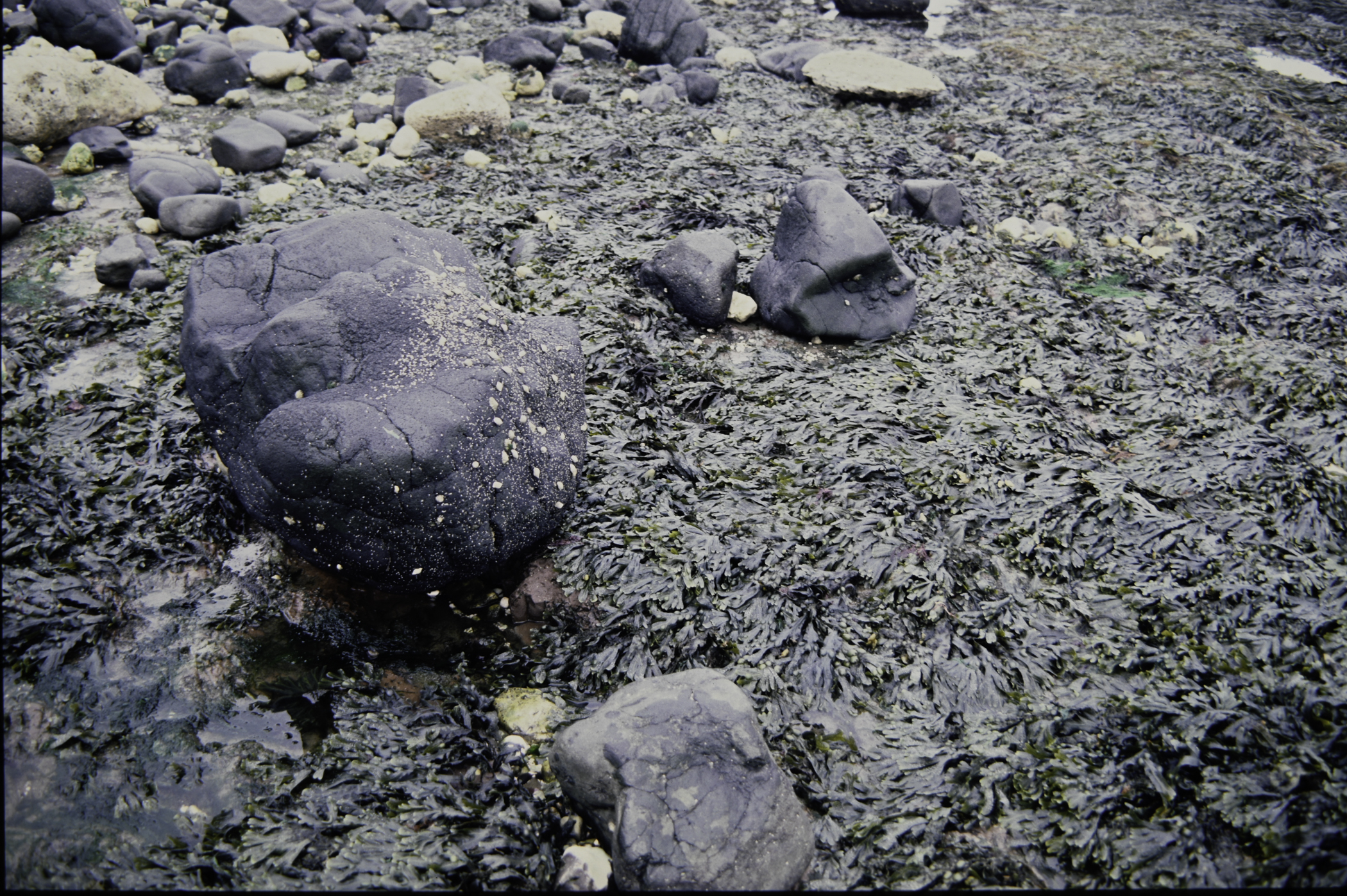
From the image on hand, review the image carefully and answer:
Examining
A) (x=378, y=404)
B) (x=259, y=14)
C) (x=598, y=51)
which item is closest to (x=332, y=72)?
(x=259, y=14)

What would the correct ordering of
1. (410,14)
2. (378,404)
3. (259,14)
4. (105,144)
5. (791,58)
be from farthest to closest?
(410,14) < (791,58) < (259,14) < (105,144) < (378,404)

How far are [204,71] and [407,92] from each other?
1944 millimetres

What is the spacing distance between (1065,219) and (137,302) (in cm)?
672

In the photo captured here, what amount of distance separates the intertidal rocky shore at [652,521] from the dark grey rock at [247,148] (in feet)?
0.53

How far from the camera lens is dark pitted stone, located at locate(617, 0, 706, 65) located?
26.8 ft

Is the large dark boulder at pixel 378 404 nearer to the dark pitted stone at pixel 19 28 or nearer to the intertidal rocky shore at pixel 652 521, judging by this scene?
the intertidal rocky shore at pixel 652 521

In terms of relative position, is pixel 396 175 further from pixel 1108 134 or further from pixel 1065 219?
pixel 1108 134

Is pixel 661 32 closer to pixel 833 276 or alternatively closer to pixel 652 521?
pixel 833 276

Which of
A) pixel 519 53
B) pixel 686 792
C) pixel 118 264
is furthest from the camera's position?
pixel 519 53

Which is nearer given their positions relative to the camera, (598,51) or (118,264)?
(118,264)

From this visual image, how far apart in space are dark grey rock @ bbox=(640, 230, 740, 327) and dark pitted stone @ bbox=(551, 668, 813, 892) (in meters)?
2.68

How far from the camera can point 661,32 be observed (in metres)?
8.17

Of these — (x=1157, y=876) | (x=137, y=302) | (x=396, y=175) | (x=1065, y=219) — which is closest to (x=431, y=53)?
(x=396, y=175)

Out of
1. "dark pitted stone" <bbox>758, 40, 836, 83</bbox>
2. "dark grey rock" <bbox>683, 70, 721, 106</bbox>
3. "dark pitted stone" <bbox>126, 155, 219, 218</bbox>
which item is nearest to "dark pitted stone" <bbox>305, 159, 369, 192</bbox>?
"dark pitted stone" <bbox>126, 155, 219, 218</bbox>
